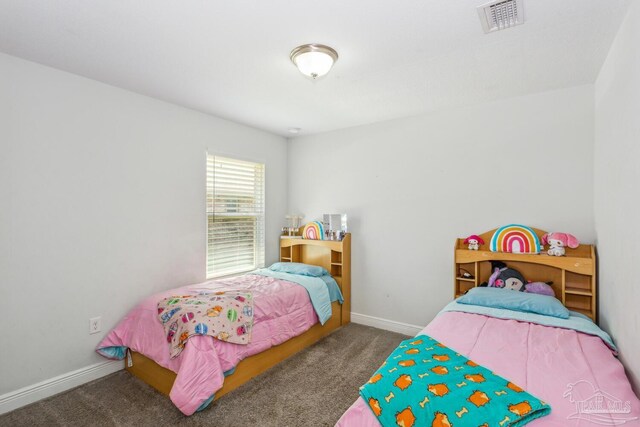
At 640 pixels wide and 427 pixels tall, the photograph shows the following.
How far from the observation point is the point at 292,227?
4.43m

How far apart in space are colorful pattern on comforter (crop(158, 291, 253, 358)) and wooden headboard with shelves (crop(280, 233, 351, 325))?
1.41 meters

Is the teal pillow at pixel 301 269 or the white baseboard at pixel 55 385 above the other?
the teal pillow at pixel 301 269

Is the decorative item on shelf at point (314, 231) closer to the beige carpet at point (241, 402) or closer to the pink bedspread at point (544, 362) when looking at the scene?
the beige carpet at point (241, 402)

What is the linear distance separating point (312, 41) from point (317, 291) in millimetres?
2323

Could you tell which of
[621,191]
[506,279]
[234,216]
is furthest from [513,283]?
[234,216]

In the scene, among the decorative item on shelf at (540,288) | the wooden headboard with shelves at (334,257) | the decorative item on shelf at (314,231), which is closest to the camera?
the decorative item on shelf at (540,288)

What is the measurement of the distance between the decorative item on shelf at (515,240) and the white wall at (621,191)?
0.45 meters

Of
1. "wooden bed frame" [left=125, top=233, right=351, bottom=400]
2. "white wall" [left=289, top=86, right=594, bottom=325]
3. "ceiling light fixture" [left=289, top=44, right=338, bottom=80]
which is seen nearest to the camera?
"ceiling light fixture" [left=289, top=44, right=338, bottom=80]

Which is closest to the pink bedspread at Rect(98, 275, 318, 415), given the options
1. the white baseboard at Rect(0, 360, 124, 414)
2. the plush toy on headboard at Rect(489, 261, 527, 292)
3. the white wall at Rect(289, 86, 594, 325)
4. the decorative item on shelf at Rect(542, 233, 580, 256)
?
the white baseboard at Rect(0, 360, 124, 414)

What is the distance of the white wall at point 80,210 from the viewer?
2.23 meters

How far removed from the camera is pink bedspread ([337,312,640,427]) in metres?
1.26

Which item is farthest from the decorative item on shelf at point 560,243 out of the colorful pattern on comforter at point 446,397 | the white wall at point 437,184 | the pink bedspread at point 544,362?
the colorful pattern on comforter at point 446,397

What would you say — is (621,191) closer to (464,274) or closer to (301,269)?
(464,274)

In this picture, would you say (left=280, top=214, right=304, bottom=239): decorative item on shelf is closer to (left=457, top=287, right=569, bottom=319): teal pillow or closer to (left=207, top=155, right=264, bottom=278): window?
(left=207, top=155, right=264, bottom=278): window
